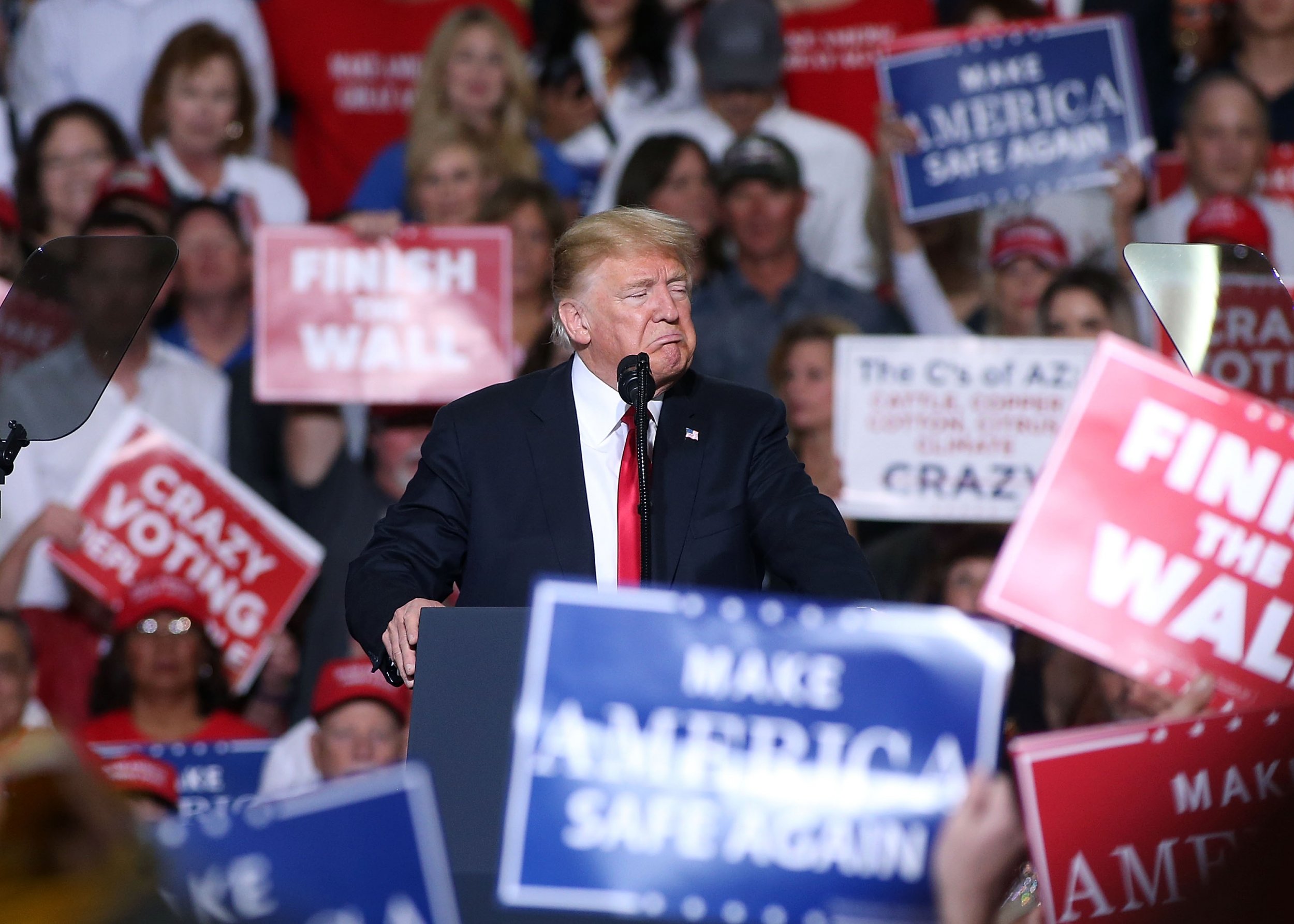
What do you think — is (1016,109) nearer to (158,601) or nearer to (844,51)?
(844,51)

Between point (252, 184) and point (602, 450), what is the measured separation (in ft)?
10.9

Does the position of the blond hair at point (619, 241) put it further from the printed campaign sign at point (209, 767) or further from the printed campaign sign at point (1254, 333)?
the printed campaign sign at point (209, 767)

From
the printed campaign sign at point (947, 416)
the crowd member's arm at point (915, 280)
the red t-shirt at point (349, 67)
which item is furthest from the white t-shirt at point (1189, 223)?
the red t-shirt at point (349, 67)

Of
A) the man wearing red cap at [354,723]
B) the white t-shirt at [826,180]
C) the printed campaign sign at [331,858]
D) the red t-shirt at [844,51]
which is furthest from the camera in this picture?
the red t-shirt at [844,51]

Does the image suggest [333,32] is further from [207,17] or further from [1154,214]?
[1154,214]

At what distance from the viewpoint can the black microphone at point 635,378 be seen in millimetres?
2641

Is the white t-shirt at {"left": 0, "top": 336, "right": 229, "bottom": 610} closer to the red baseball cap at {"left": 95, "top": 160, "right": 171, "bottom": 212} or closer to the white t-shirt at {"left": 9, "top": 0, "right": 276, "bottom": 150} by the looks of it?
the red baseball cap at {"left": 95, "top": 160, "right": 171, "bottom": 212}

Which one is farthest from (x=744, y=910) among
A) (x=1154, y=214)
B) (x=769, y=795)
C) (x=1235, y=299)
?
(x=1154, y=214)

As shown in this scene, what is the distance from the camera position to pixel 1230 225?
5.55 metres

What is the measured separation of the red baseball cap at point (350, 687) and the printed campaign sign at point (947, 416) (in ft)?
4.61

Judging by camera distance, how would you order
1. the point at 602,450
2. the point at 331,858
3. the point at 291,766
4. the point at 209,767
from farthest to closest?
the point at 291,766, the point at 209,767, the point at 602,450, the point at 331,858

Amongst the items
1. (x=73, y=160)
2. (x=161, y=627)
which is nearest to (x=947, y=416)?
(x=161, y=627)

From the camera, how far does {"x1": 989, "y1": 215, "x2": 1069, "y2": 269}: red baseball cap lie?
559cm

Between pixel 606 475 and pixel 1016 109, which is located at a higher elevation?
pixel 1016 109
